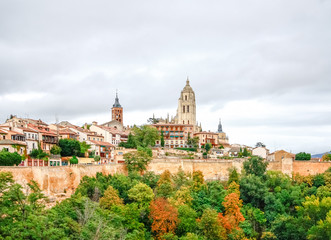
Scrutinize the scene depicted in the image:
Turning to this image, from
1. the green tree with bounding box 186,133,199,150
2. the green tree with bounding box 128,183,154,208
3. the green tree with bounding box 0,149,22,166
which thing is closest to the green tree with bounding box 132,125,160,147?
the green tree with bounding box 186,133,199,150

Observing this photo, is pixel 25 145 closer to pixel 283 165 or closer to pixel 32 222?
pixel 32 222

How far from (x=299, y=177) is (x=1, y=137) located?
39.3 m

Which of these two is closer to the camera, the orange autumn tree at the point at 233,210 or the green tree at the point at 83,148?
the orange autumn tree at the point at 233,210

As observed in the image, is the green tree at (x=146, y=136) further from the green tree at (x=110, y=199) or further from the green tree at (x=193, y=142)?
the green tree at (x=110, y=199)

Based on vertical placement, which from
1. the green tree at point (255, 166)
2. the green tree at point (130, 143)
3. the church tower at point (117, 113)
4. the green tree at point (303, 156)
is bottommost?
the green tree at point (255, 166)

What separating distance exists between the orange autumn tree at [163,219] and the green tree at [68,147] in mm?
18996

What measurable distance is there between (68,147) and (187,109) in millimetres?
56576

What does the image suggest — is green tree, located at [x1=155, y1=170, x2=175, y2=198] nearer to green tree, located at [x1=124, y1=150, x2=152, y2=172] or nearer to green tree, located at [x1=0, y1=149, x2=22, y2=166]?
green tree, located at [x1=124, y1=150, x2=152, y2=172]

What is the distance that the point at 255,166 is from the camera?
55375mm

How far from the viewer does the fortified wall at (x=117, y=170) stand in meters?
37.8

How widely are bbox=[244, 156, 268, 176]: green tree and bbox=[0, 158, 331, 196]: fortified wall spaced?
13.1ft

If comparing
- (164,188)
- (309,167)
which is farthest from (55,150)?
(309,167)

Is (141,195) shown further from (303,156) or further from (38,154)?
(303,156)

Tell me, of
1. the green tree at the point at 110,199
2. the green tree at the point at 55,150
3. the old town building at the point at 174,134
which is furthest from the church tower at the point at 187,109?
the green tree at the point at 110,199
